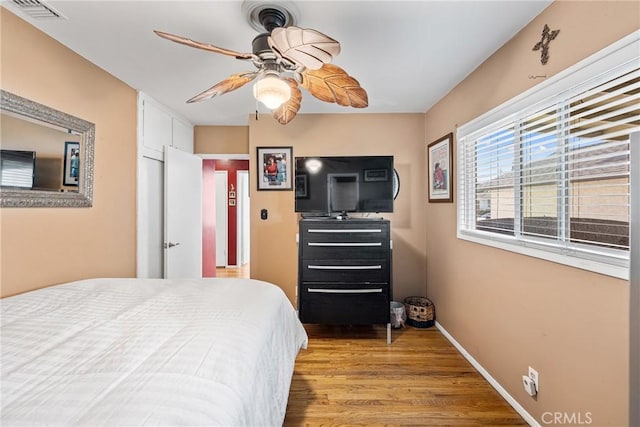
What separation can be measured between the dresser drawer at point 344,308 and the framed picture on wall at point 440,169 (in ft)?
3.85

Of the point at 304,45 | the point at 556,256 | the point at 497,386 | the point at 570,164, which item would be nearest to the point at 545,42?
the point at 570,164

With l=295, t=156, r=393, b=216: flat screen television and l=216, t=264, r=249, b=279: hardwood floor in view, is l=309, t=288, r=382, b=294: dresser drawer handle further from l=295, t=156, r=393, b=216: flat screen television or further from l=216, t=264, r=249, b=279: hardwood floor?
l=216, t=264, r=249, b=279: hardwood floor

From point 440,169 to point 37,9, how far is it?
315cm

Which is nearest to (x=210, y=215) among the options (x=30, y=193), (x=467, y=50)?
(x=30, y=193)

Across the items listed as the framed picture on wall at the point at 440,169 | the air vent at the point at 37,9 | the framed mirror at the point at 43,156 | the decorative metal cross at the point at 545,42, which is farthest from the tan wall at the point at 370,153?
the air vent at the point at 37,9

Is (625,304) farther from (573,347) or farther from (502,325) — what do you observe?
(502,325)

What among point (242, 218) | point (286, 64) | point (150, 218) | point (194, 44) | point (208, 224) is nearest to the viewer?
point (194, 44)

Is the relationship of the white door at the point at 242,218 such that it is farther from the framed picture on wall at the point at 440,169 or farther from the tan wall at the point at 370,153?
the framed picture on wall at the point at 440,169

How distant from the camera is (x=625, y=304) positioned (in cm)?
113

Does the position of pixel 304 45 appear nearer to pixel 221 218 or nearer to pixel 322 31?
pixel 322 31

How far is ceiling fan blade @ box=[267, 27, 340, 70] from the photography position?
1.13m

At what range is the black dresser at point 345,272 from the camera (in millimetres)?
2627

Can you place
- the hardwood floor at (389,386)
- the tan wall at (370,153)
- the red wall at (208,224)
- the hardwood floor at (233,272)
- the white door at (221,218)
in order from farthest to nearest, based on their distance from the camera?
the white door at (221,218) → the hardwood floor at (233,272) → the red wall at (208,224) → the tan wall at (370,153) → the hardwood floor at (389,386)

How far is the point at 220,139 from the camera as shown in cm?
370
